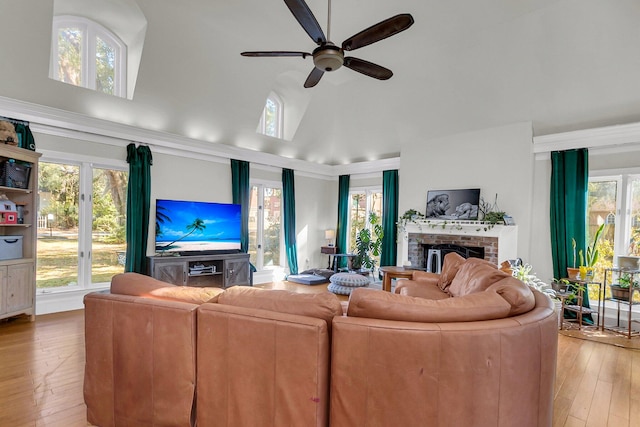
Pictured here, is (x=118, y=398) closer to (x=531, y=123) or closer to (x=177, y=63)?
(x=177, y=63)

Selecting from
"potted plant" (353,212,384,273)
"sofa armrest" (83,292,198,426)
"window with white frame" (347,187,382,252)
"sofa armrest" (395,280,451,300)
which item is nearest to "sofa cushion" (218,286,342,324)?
"sofa armrest" (83,292,198,426)

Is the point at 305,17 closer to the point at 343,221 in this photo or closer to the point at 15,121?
the point at 15,121

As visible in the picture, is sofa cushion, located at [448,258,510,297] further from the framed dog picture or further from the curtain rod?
the curtain rod

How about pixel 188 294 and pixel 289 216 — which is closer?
pixel 188 294

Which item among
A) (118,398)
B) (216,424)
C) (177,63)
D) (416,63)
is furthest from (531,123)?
(118,398)

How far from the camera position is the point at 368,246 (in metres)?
7.35

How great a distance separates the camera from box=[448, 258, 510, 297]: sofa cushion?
8.84 feet

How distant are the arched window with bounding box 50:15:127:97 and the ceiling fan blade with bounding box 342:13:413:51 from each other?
3795 millimetres

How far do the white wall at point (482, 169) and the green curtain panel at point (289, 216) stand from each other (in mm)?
2429

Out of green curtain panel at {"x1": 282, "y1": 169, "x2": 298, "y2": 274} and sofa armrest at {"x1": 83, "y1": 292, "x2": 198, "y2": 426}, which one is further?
green curtain panel at {"x1": 282, "y1": 169, "x2": 298, "y2": 274}

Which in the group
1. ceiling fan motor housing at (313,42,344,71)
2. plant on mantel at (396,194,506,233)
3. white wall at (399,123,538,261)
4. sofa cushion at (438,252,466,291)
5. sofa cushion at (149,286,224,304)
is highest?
ceiling fan motor housing at (313,42,344,71)

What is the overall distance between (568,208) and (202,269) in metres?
5.88

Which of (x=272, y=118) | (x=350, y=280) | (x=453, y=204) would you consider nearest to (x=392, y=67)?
(x=453, y=204)

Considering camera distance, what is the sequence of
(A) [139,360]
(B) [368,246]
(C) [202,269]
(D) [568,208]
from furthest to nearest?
(B) [368,246], (C) [202,269], (D) [568,208], (A) [139,360]
